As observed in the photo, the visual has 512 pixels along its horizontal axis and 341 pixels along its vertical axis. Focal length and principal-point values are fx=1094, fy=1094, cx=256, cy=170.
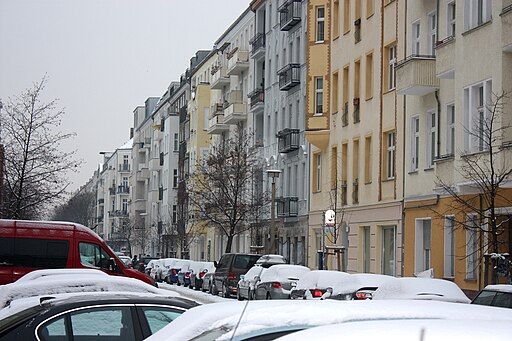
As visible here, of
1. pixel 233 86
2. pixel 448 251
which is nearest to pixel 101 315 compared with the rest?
pixel 448 251

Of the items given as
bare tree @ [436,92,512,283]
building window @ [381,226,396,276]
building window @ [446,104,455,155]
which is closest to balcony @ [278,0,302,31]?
Answer: building window @ [381,226,396,276]

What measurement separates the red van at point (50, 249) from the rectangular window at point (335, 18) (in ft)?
78.6

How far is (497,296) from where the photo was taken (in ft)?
56.4

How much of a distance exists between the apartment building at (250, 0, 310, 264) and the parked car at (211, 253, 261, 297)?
10.5 m

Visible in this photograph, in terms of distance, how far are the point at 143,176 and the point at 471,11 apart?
9498 centimetres

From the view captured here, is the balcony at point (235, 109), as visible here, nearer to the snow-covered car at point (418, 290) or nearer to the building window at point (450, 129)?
the building window at point (450, 129)

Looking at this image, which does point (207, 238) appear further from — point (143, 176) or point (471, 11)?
point (471, 11)

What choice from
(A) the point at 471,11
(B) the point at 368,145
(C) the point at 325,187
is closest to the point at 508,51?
(A) the point at 471,11

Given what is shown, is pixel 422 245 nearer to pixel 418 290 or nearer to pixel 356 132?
pixel 356 132

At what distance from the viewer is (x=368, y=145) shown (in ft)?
141

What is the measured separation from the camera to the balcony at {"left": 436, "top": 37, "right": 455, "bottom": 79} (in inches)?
1212

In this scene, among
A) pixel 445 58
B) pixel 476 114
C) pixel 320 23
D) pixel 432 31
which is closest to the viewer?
pixel 476 114

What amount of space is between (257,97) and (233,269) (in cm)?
2500

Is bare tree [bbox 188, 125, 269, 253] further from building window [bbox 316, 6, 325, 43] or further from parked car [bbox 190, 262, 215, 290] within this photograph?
building window [bbox 316, 6, 325, 43]
